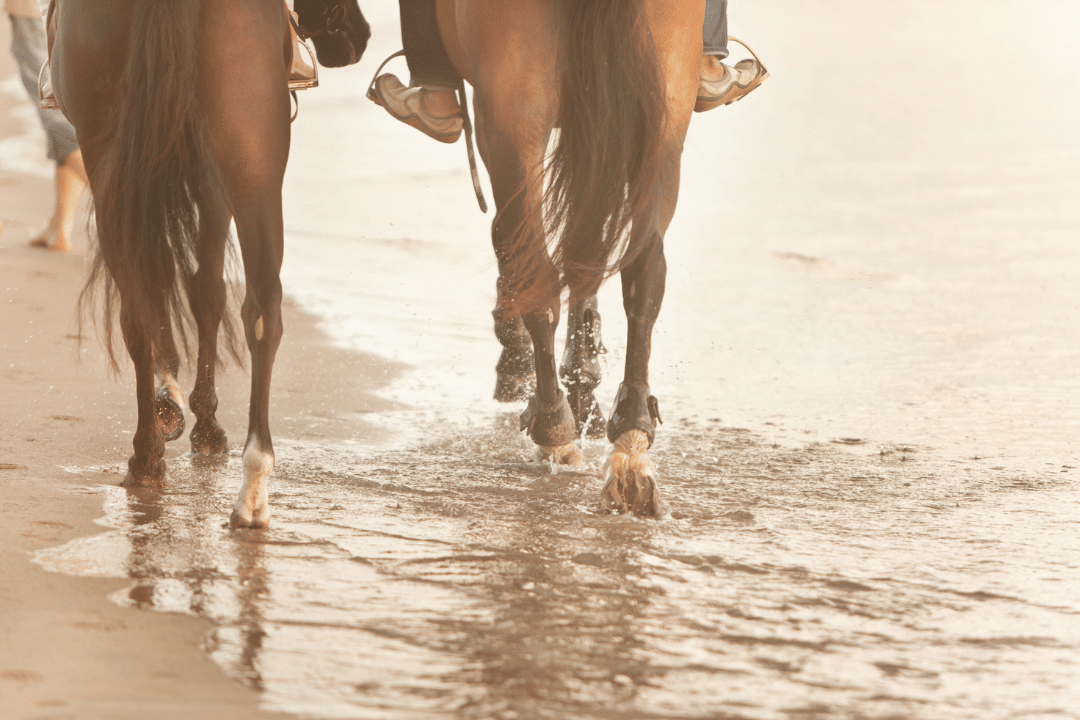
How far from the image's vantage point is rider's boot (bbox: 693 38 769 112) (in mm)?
4582

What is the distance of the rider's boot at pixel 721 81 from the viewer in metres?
4.58

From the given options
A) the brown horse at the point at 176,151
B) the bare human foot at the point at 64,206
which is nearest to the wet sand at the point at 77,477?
the bare human foot at the point at 64,206

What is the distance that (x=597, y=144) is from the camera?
3.80m

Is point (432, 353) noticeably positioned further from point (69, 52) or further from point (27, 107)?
point (27, 107)

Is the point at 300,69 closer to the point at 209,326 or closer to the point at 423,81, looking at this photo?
the point at 423,81

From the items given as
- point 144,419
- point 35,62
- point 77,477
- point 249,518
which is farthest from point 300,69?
point 35,62

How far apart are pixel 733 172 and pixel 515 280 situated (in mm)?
9357

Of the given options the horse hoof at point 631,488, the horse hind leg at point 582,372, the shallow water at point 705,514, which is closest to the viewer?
the shallow water at point 705,514

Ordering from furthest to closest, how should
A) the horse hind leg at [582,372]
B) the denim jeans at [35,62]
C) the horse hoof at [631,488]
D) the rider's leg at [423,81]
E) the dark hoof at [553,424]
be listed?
the denim jeans at [35,62], the rider's leg at [423,81], the horse hind leg at [582,372], the dark hoof at [553,424], the horse hoof at [631,488]

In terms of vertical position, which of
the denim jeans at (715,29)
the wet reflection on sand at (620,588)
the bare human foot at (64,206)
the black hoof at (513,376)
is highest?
the denim jeans at (715,29)

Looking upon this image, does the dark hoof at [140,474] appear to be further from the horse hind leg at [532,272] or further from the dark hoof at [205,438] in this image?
the horse hind leg at [532,272]

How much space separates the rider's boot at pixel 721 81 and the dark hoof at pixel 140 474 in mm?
2132

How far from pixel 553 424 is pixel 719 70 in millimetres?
1382

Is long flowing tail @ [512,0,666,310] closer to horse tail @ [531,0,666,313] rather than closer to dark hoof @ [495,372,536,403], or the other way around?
horse tail @ [531,0,666,313]
